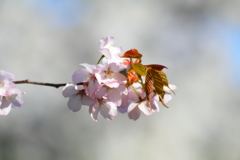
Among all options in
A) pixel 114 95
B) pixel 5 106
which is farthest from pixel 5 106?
pixel 114 95

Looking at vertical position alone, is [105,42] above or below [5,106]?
above

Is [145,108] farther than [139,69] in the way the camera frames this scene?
Yes

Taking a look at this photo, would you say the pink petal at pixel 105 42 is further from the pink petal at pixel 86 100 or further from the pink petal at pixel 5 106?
the pink petal at pixel 5 106

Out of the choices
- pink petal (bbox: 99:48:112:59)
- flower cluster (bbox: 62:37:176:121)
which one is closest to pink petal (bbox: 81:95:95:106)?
flower cluster (bbox: 62:37:176:121)

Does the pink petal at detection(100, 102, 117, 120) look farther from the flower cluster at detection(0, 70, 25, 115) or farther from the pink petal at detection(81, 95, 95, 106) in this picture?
the flower cluster at detection(0, 70, 25, 115)

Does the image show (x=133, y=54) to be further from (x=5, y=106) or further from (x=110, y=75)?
(x=5, y=106)

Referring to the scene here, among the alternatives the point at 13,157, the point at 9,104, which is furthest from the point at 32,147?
the point at 9,104

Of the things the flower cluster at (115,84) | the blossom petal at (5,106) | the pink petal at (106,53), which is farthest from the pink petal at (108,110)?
the blossom petal at (5,106)
